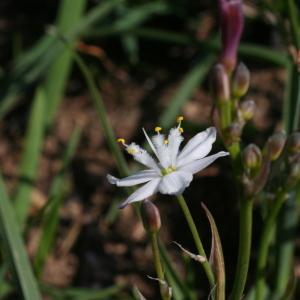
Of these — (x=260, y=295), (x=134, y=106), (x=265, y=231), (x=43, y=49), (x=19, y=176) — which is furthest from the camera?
(x=134, y=106)

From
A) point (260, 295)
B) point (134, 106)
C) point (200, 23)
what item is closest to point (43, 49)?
point (134, 106)

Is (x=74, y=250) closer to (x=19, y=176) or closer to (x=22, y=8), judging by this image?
(x=19, y=176)

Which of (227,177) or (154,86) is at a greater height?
(154,86)

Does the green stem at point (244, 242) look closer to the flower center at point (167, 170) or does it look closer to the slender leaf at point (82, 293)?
the flower center at point (167, 170)

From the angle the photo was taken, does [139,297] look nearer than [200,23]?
Yes

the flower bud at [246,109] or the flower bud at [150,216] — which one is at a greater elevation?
the flower bud at [246,109]

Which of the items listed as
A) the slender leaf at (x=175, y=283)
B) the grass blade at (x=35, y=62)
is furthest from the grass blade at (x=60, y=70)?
the slender leaf at (x=175, y=283)

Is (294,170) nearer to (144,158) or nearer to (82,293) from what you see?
(144,158)

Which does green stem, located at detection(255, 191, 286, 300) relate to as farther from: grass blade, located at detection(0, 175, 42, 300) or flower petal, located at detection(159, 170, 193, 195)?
grass blade, located at detection(0, 175, 42, 300)
